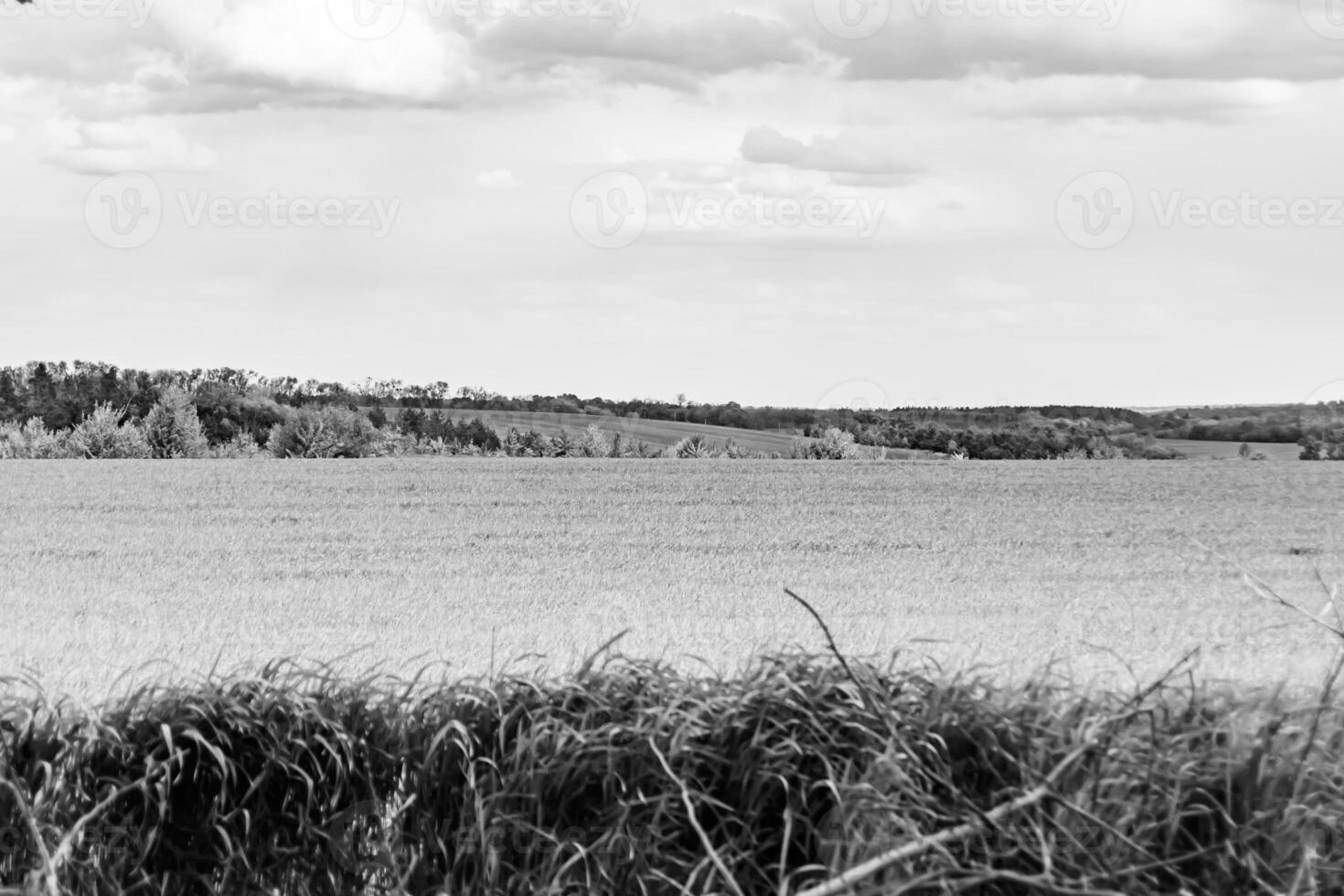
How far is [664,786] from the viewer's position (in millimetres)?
3416

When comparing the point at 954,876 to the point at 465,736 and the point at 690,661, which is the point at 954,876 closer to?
the point at 465,736

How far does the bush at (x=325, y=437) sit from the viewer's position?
34.0 m

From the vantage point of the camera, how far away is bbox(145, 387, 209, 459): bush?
111 feet

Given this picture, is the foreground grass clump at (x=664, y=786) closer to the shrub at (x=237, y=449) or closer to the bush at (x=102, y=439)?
the shrub at (x=237, y=449)

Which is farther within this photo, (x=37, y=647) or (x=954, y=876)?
(x=37, y=647)

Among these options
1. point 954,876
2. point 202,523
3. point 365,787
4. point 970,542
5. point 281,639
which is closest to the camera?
point 954,876

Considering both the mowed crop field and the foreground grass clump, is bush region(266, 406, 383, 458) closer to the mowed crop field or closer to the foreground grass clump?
the mowed crop field

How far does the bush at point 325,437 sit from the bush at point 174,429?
1801 millimetres

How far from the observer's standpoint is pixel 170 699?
387cm

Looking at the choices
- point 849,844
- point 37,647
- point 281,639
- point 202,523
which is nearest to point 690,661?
point 281,639

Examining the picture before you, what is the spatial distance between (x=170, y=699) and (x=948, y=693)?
2.26m

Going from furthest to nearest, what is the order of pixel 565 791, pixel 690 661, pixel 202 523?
Result: pixel 202 523 < pixel 690 661 < pixel 565 791

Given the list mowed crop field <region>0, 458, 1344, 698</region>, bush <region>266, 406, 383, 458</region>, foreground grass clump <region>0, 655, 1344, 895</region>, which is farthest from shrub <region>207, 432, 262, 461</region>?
foreground grass clump <region>0, 655, 1344, 895</region>

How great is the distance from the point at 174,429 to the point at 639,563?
21.1 metres
